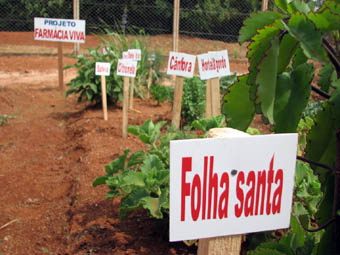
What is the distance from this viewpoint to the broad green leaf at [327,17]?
2.90 feet

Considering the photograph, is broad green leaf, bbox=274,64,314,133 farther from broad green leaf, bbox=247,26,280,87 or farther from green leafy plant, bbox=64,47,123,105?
green leafy plant, bbox=64,47,123,105

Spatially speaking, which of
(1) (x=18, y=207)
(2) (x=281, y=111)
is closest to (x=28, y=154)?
(1) (x=18, y=207)

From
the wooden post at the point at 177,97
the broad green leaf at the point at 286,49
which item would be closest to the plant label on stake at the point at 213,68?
the wooden post at the point at 177,97

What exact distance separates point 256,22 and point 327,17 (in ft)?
0.49

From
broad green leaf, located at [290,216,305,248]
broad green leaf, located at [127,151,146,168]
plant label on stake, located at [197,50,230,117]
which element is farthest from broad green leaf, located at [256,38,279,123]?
plant label on stake, located at [197,50,230,117]

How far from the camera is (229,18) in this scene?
10281 mm

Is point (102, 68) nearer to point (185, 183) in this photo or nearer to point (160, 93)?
point (160, 93)

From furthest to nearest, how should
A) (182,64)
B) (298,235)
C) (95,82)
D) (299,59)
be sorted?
(95,82)
(182,64)
(298,235)
(299,59)

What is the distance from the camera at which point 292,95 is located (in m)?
1.04

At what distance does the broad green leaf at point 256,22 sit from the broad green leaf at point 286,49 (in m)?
0.08

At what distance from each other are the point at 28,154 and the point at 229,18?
6.99 metres

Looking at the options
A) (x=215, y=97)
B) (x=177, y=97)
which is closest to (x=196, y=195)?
(x=215, y=97)

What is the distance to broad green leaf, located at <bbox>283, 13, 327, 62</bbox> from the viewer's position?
2.82 feet

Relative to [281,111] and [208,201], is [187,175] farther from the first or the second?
[281,111]
